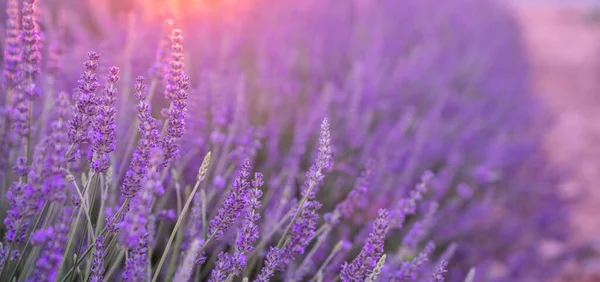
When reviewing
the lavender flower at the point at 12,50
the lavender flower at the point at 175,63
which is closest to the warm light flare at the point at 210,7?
the lavender flower at the point at 12,50

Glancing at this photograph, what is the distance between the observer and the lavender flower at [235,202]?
940 mm

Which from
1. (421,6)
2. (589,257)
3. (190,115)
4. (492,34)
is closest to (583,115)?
(492,34)

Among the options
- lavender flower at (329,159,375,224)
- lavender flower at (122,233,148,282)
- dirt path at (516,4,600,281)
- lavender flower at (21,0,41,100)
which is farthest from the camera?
dirt path at (516,4,600,281)

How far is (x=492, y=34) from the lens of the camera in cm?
485

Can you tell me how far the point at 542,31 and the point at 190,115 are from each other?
35.5ft

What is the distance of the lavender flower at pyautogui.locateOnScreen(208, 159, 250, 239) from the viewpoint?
94 centimetres

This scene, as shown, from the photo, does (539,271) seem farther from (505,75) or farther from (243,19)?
(505,75)

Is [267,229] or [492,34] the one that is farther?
[492,34]

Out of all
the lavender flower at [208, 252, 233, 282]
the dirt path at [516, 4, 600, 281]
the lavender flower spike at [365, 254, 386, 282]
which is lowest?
the lavender flower at [208, 252, 233, 282]

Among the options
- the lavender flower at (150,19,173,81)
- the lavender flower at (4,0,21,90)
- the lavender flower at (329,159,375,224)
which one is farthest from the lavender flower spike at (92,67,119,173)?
the lavender flower at (329,159,375,224)

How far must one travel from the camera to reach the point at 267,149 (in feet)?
6.84

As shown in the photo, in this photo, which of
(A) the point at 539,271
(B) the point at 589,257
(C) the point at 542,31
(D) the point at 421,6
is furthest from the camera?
(C) the point at 542,31

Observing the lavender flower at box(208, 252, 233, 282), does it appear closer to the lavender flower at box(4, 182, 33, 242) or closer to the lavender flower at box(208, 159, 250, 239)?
the lavender flower at box(208, 159, 250, 239)

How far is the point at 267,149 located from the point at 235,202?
114 centimetres
